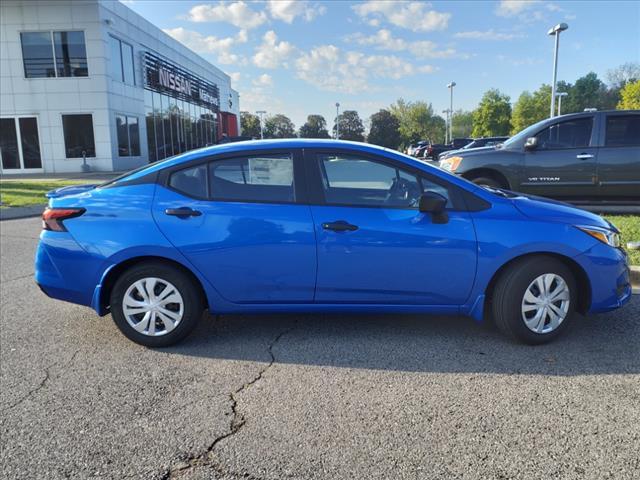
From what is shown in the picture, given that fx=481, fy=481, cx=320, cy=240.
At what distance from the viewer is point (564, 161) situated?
8219 mm

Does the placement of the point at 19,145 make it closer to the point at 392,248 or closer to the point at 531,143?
the point at 531,143

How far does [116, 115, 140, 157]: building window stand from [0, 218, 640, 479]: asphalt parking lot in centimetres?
2279

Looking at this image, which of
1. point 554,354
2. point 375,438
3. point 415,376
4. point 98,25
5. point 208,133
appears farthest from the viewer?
point 208,133

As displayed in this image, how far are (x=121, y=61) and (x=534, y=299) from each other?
26.9 meters

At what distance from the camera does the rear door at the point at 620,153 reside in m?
8.05

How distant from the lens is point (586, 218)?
3.88 metres

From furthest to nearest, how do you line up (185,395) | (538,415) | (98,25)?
(98,25) < (185,395) < (538,415)

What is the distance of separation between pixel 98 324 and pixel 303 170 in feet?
7.79

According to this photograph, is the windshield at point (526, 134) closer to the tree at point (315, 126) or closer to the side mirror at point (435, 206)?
the side mirror at point (435, 206)

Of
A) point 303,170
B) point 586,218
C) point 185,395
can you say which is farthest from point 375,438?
point 586,218

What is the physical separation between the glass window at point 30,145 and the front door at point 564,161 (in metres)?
23.5

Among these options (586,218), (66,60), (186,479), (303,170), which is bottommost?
(186,479)

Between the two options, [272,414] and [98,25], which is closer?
[272,414]

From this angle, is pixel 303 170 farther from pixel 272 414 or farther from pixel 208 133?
pixel 208 133
